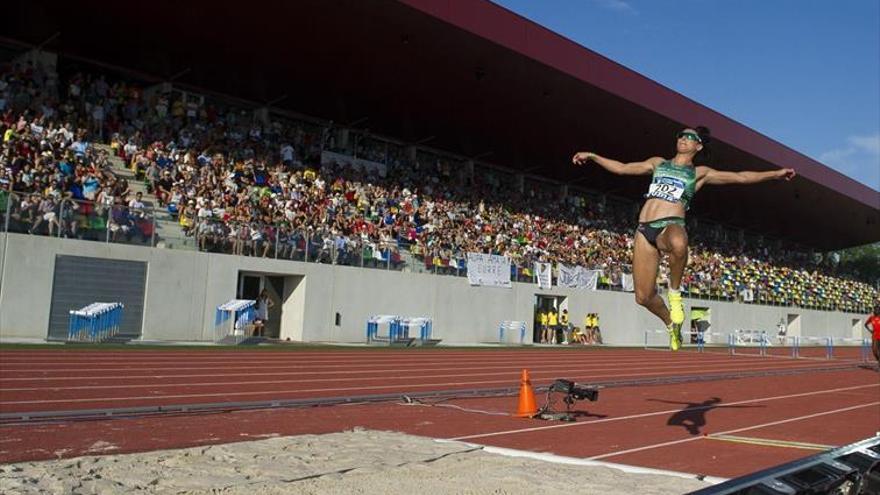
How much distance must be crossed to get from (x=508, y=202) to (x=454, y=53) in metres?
11.3

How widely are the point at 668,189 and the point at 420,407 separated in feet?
17.2

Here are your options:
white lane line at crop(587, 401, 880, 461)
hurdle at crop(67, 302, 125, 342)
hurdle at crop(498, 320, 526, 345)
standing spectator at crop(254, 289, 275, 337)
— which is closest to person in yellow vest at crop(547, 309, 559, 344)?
hurdle at crop(498, 320, 526, 345)

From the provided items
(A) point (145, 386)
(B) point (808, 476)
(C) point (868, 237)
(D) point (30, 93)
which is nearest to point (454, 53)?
(D) point (30, 93)

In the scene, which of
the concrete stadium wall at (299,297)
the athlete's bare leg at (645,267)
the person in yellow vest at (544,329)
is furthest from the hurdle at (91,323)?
the person in yellow vest at (544,329)

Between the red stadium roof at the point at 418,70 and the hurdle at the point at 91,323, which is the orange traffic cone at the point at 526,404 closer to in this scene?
the hurdle at the point at 91,323

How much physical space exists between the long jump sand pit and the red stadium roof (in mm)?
19366

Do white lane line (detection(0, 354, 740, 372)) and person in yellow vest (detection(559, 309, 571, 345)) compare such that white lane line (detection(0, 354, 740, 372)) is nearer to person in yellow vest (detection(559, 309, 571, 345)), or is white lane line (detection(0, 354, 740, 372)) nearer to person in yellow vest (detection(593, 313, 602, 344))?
person in yellow vest (detection(559, 309, 571, 345))

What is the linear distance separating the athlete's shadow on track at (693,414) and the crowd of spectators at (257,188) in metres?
13.8

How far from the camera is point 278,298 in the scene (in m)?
24.7

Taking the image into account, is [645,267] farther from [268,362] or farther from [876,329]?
[876,329]

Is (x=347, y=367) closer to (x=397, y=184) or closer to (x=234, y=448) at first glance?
(x=234, y=448)

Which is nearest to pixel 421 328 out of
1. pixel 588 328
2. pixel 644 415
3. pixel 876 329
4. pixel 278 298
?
pixel 278 298

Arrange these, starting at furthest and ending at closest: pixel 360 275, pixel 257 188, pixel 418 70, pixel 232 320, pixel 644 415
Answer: pixel 418 70 < pixel 360 275 < pixel 257 188 < pixel 232 320 < pixel 644 415

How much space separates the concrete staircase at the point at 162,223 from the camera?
2080 cm
